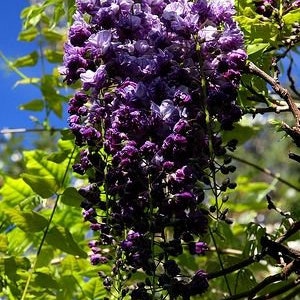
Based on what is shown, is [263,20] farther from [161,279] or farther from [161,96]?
[161,279]

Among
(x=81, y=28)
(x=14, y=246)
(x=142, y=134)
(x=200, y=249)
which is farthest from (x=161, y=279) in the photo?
(x=14, y=246)

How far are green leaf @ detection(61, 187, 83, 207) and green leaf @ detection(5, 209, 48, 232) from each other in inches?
2.2

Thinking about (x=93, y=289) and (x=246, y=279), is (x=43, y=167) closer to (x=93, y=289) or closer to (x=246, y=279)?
(x=93, y=289)

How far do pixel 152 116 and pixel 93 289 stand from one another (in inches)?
26.6

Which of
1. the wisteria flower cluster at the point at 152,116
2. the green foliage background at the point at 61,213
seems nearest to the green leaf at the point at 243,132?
the green foliage background at the point at 61,213

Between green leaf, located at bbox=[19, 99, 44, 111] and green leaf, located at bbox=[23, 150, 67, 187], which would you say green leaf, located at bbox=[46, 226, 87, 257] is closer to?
green leaf, located at bbox=[23, 150, 67, 187]

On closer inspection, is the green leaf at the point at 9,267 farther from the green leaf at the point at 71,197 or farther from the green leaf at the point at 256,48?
the green leaf at the point at 256,48

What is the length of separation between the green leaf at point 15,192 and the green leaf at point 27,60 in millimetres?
418

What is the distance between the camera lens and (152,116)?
85 cm

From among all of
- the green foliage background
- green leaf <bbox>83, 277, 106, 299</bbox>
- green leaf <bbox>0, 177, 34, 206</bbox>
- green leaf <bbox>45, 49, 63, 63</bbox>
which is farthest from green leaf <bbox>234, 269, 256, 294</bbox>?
green leaf <bbox>45, 49, 63, 63</bbox>

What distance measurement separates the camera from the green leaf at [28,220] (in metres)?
1.31

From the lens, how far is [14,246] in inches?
57.2

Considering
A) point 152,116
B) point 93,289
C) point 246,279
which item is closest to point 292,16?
point 152,116

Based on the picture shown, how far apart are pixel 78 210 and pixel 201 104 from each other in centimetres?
74
